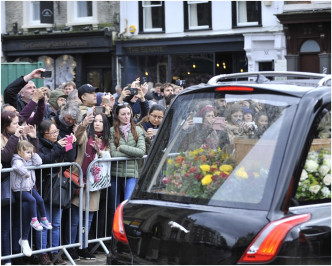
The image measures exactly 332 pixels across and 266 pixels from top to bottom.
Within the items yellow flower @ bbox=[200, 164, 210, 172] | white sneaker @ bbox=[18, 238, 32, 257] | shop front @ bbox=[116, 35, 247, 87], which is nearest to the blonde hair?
white sneaker @ bbox=[18, 238, 32, 257]

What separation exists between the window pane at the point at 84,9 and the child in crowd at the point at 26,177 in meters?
21.2

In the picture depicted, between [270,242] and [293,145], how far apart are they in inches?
26.6

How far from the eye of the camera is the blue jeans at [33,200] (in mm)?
8125

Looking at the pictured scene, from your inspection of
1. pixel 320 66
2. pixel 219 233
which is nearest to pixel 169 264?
pixel 219 233

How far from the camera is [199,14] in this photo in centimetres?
2706

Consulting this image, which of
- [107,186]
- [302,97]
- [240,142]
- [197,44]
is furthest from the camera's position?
[197,44]

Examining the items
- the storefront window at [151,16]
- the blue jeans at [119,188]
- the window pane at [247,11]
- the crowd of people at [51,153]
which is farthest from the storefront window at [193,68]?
the blue jeans at [119,188]

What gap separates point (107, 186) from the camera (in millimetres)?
9156

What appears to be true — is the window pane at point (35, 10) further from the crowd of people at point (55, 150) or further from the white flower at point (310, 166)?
the white flower at point (310, 166)

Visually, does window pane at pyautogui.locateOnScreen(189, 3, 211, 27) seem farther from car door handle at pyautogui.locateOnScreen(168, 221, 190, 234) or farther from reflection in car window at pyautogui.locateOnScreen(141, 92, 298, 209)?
car door handle at pyautogui.locateOnScreen(168, 221, 190, 234)

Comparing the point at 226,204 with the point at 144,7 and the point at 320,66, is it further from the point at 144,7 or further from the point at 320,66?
the point at 144,7

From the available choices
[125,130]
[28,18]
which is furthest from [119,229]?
[28,18]

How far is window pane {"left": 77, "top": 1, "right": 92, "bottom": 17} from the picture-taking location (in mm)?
28812

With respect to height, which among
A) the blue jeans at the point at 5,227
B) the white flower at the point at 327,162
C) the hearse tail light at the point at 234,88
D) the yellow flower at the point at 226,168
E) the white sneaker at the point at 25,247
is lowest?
the white sneaker at the point at 25,247
